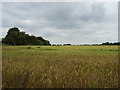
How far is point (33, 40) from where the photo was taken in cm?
5800

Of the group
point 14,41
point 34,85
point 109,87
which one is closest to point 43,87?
point 34,85

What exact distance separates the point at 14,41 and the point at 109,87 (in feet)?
161

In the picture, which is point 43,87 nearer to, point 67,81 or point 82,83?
point 67,81

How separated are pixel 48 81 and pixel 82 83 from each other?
0.78 m

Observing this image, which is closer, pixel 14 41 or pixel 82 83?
pixel 82 83

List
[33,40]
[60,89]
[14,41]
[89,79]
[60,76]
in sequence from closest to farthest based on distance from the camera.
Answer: [60,89]
[89,79]
[60,76]
[14,41]
[33,40]

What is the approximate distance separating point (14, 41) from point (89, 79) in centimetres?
4864

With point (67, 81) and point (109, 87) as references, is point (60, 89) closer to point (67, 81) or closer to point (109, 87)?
point (67, 81)

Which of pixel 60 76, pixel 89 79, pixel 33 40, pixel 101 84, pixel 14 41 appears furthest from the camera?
pixel 33 40

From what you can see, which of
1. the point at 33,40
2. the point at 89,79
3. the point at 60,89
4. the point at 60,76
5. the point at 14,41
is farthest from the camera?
the point at 33,40

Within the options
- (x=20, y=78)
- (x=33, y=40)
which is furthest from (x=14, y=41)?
(x=20, y=78)

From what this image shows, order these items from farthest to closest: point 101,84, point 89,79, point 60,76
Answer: point 60,76
point 89,79
point 101,84

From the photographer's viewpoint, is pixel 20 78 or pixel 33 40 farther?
pixel 33 40

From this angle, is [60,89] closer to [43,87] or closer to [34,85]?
[43,87]
